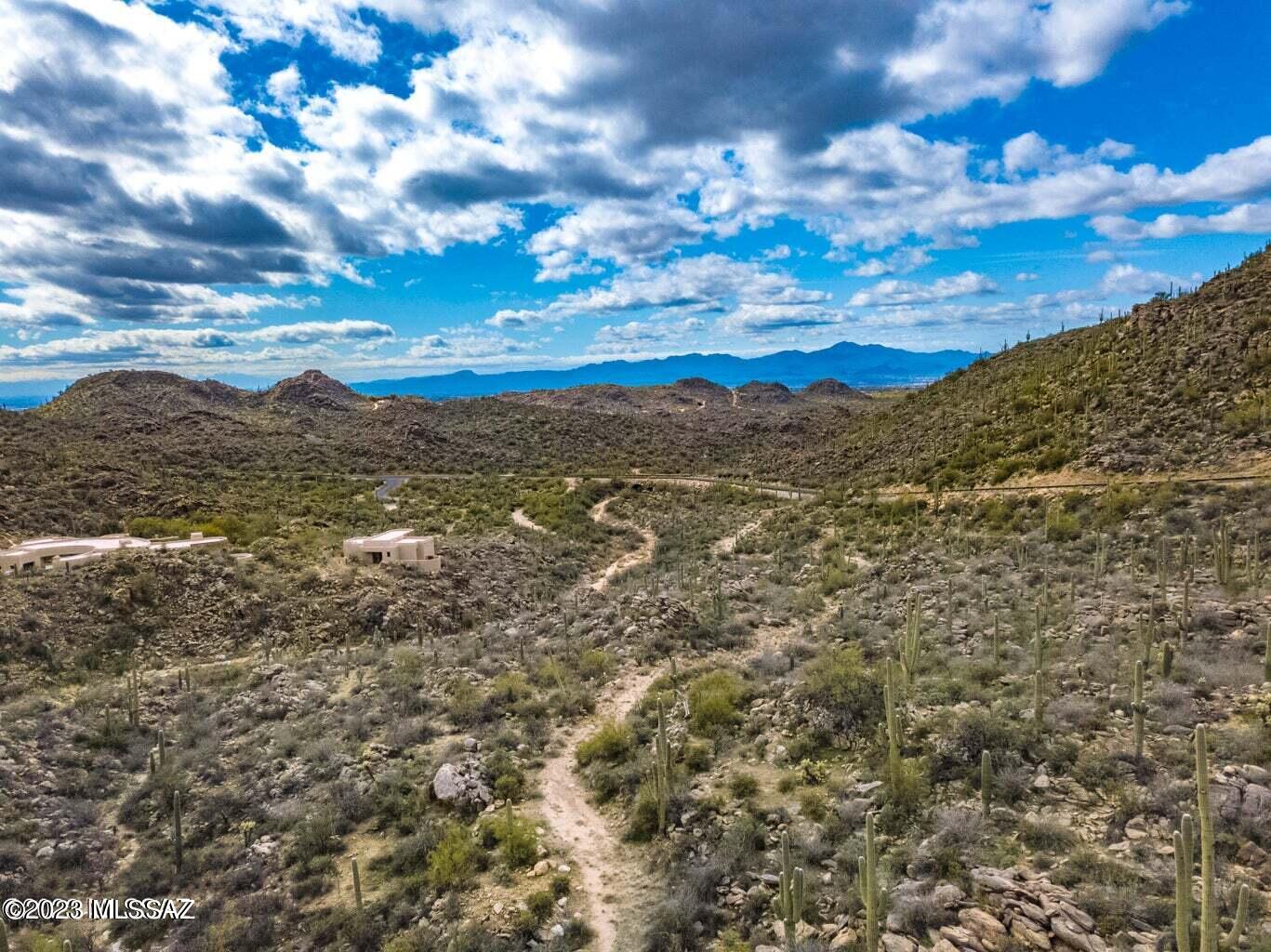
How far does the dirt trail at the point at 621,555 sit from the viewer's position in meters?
25.9

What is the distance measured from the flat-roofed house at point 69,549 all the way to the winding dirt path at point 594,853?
17.4 metres

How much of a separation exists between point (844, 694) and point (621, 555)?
19.7 metres

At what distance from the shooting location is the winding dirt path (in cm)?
786

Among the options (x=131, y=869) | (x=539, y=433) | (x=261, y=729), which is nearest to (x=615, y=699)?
(x=261, y=729)

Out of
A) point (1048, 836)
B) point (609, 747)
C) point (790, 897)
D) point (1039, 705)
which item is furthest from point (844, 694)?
point (790, 897)

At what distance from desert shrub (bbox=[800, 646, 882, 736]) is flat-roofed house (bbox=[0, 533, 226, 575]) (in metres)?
21.1

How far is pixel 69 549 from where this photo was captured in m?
21.3

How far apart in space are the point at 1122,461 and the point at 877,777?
1999cm

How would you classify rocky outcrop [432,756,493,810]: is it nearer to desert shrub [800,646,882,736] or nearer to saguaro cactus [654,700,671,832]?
saguaro cactus [654,700,671,832]

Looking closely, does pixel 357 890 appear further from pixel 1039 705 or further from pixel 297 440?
pixel 297 440

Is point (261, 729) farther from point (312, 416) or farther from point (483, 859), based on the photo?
point (312, 416)

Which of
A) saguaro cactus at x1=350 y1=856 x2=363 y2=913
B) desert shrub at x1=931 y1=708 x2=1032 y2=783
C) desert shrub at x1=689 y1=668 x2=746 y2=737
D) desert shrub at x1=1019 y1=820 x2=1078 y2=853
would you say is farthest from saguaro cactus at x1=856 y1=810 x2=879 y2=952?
saguaro cactus at x1=350 y1=856 x2=363 y2=913

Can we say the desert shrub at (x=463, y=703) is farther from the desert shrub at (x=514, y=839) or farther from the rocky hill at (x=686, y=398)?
the rocky hill at (x=686, y=398)

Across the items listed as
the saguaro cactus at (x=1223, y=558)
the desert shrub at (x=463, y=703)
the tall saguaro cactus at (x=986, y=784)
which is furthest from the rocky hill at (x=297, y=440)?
the saguaro cactus at (x=1223, y=558)
